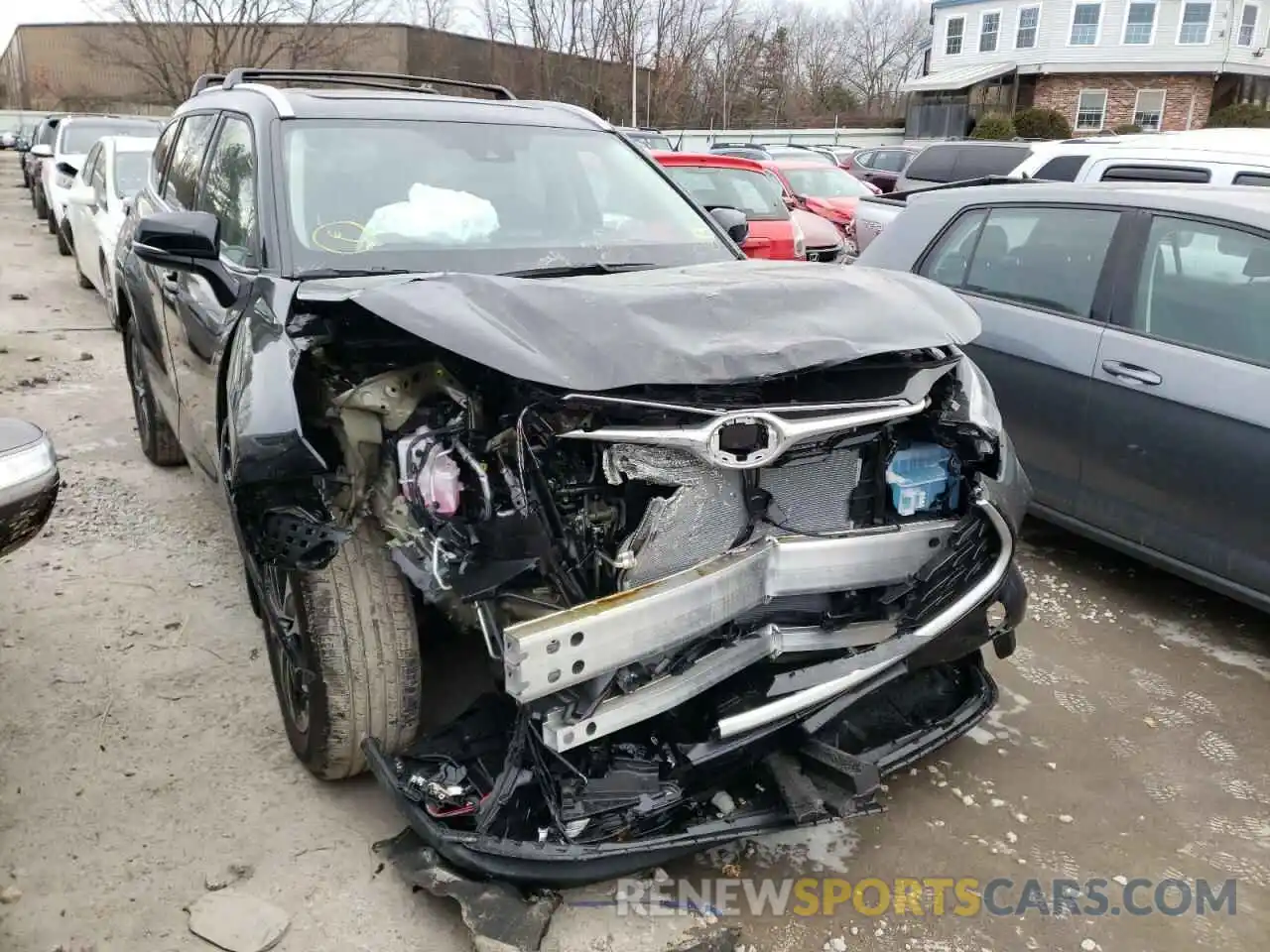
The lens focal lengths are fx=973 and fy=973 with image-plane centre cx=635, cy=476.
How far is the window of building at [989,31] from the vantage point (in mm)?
38531

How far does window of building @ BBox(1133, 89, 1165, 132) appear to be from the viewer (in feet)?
117

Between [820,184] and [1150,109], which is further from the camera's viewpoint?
[1150,109]

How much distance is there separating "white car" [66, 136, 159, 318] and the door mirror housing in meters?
4.54

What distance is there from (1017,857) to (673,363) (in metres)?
1.70

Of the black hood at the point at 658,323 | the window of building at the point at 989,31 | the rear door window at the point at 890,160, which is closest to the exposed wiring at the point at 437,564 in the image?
the black hood at the point at 658,323

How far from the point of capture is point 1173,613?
407 centimetres

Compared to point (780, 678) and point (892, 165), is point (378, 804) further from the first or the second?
point (892, 165)

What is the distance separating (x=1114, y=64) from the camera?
1394 inches

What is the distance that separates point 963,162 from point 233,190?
964cm

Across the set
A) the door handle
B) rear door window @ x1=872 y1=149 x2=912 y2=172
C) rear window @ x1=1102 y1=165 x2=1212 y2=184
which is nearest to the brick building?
rear door window @ x1=872 y1=149 x2=912 y2=172

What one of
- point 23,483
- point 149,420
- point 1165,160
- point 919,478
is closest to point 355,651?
point 23,483

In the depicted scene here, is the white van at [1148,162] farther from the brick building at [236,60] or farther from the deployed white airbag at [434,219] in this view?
the brick building at [236,60]

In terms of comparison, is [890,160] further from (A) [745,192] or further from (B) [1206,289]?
(B) [1206,289]

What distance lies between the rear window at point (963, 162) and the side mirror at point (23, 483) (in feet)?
31.1
